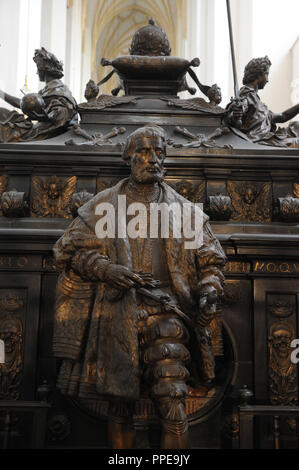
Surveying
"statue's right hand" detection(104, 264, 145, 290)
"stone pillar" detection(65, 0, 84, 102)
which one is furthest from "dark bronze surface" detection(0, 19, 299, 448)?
"stone pillar" detection(65, 0, 84, 102)

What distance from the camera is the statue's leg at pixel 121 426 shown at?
12.0ft

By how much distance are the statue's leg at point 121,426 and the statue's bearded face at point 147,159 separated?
4.67ft

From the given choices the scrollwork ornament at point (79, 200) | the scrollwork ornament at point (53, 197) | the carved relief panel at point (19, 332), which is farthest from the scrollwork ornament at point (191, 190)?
the carved relief panel at point (19, 332)

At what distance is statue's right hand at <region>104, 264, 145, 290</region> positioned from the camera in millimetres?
3512

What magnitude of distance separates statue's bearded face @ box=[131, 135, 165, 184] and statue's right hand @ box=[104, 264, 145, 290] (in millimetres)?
675

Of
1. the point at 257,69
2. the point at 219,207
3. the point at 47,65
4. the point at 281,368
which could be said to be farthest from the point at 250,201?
the point at 47,65

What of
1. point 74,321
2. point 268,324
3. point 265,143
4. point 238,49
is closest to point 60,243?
point 74,321

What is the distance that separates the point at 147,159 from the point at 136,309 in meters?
0.99

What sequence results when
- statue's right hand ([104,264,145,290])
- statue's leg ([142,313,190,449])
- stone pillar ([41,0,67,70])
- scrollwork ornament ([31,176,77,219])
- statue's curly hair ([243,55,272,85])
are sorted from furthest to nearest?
stone pillar ([41,0,67,70])
statue's curly hair ([243,55,272,85])
scrollwork ornament ([31,176,77,219])
statue's right hand ([104,264,145,290])
statue's leg ([142,313,190,449])

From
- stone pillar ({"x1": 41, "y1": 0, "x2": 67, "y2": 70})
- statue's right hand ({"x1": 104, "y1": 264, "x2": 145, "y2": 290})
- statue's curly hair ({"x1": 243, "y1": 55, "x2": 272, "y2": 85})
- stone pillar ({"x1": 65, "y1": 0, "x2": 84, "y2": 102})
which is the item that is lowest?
statue's right hand ({"x1": 104, "y1": 264, "x2": 145, "y2": 290})

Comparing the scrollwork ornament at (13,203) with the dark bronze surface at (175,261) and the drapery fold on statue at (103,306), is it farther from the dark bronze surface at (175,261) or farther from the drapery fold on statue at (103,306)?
the drapery fold on statue at (103,306)

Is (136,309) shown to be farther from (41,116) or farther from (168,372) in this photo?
(41,116)

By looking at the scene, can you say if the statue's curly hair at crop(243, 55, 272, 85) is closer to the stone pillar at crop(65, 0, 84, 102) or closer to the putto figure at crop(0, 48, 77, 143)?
the putto figure at crop(0, 48, 77, 143)

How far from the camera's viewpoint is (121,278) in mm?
3512
